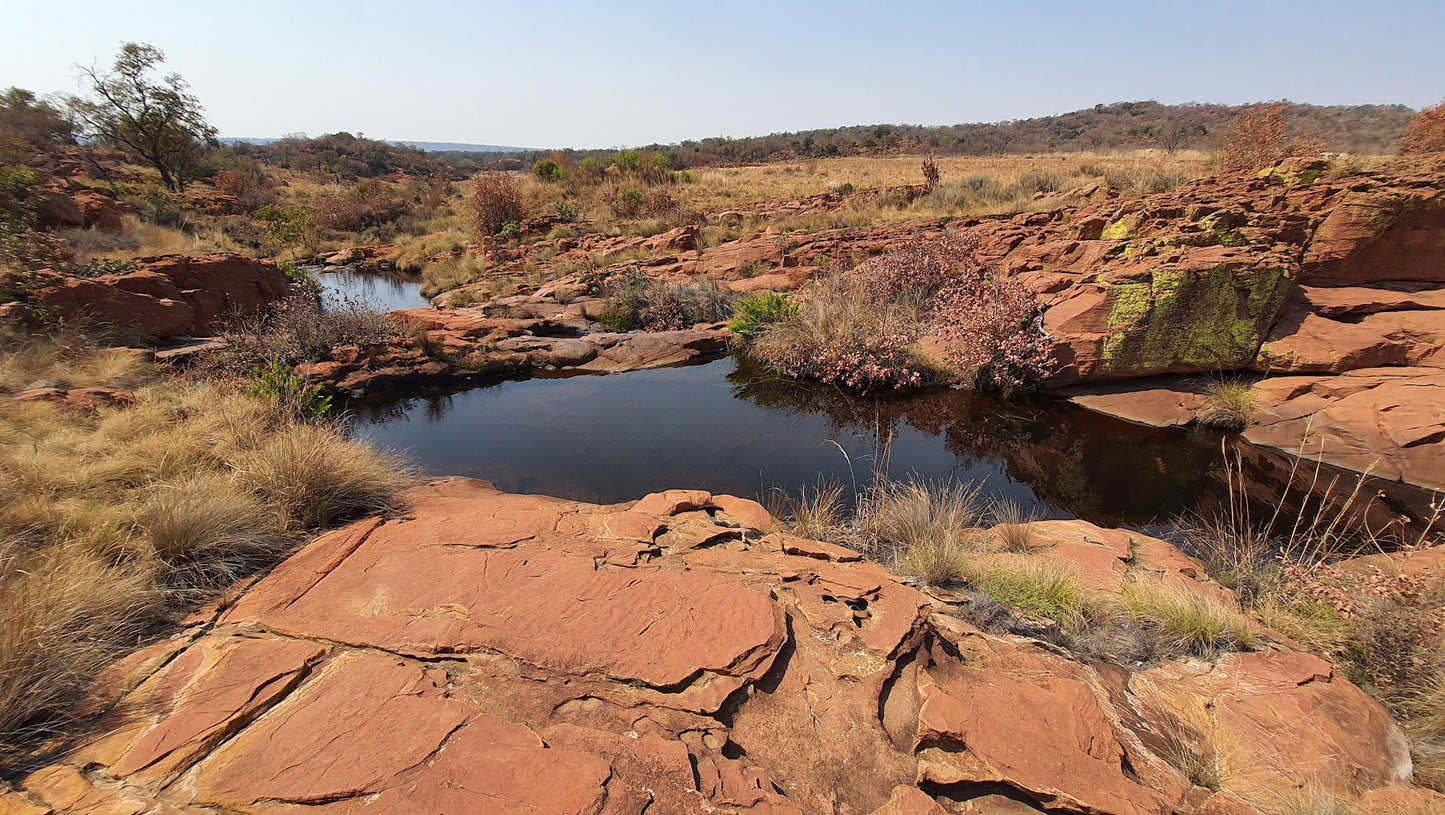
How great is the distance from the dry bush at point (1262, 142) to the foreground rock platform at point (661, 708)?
1546cm

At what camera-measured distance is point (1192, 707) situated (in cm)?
249

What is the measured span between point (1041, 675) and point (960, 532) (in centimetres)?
172

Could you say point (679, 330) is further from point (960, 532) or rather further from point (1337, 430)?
point (1337, 430)

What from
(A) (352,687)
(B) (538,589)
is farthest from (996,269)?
(A) (352,687)

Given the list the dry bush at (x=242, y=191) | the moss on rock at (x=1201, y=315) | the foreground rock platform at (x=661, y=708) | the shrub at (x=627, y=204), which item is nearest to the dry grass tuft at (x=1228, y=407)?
the moss on rock at (x=1201, y=315)

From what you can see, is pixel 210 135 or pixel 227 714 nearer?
pixel 227 714

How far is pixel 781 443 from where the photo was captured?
21.5 ft

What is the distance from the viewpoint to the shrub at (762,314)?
9742 millimetres

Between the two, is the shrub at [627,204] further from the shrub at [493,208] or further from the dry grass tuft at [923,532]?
the dry grass tuft at [923,532]

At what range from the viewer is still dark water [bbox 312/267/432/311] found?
1425cm

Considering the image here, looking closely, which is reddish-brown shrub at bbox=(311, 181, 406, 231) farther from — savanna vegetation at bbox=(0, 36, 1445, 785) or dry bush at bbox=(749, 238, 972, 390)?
dry bush at bbox=(749, 238, 972, 390)

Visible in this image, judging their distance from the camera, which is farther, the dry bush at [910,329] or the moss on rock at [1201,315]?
the dry bush at [910,329]

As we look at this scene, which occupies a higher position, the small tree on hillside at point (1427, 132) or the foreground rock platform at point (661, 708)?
the small tree on hillside at point (1427, 132)

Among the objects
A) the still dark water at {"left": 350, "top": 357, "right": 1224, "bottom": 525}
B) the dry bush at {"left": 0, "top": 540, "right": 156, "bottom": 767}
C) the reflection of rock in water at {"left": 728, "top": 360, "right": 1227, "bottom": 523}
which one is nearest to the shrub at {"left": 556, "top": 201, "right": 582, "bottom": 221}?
the still dark water at {"left": 350, "top": 357, "right": 1224, "bottom": 525}
